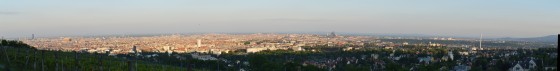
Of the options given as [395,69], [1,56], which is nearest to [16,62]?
[1,56]

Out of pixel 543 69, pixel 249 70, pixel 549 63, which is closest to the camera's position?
pixel 543 69

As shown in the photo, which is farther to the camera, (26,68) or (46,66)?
(46,66)

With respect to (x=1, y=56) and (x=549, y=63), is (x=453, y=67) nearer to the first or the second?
(x=549, y=63)

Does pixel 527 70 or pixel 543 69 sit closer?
pixel 543 69

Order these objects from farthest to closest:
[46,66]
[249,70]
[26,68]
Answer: [249,70] → [46,66] → [26,68]

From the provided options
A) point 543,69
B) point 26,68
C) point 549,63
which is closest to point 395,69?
point 543,69

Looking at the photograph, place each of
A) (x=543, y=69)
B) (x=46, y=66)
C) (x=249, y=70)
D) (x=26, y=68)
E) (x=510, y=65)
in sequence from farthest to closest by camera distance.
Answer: (x=249, y=70), (x=510, y=65), (x=543, y=69), (x=46, y=66), (x=26, y=68)

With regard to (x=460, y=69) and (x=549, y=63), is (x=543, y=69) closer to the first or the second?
(x=549, y=63)

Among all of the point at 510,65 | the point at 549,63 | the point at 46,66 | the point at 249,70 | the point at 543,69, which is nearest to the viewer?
the point at 46,66
